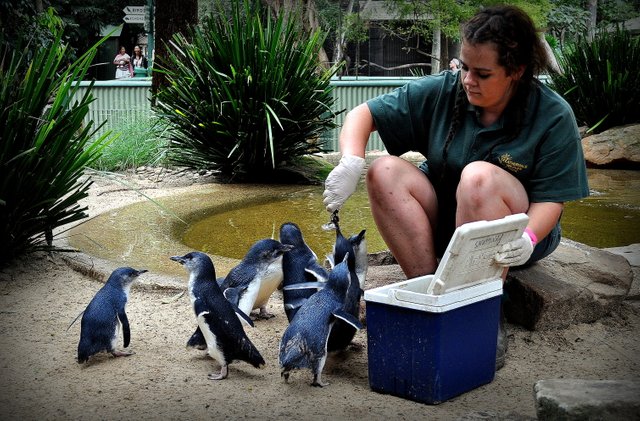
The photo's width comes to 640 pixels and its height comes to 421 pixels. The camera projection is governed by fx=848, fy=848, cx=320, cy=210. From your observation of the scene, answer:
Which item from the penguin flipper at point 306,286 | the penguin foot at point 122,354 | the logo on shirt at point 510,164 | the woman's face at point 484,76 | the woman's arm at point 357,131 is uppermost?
the woman's face at point 484,76

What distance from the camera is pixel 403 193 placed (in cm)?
319

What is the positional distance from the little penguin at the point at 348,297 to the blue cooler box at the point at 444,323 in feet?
0.91

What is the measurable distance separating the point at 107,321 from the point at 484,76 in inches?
63.1

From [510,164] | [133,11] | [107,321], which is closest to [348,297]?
[510,164]

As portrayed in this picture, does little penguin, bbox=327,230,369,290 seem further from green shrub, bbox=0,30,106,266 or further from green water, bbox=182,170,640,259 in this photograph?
green shrub, bbox=0,30,106,266

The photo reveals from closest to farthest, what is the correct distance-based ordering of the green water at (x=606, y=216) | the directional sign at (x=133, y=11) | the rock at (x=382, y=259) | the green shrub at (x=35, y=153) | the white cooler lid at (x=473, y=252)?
the white cooler lid at (x=473, y=252), the green shrub at (x=35, y=153), the rock at (x=382, y=259), the green water at (x=606, y=216), the directional sign at (x=133, y=11)

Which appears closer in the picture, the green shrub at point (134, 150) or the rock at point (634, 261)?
the rock at point (634, 261)

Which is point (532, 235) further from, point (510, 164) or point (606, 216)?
point (606, 216)

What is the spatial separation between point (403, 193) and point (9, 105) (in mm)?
2029

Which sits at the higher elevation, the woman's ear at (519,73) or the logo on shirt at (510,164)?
the woman's ear at (519,73)

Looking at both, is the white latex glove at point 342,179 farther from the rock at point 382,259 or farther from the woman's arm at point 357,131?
the rock at point 382,259

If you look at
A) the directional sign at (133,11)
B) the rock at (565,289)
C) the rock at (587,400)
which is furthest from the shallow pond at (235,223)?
the directional sign at (133,11)

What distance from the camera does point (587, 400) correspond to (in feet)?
6.99

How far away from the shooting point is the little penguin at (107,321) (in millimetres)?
2965
